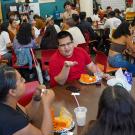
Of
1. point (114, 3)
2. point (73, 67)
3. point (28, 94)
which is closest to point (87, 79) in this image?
point (73, 67)

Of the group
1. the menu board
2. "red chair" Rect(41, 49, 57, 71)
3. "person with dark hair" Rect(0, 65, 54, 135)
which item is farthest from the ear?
the menu board

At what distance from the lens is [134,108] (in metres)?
1.49

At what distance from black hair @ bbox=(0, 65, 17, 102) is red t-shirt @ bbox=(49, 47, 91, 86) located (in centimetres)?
119

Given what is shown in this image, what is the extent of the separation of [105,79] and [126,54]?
1.95 m

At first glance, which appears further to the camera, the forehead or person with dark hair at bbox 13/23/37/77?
person with dark hair at bbox 13/23/37/77

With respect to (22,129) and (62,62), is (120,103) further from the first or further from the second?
(62,62)

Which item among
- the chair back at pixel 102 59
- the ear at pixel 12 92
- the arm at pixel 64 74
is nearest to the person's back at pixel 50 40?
the chair back at pixel 102 59

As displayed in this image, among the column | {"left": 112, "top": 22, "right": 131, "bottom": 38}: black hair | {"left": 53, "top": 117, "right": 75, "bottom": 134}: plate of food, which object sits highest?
the column

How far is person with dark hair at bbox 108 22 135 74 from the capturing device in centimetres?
471

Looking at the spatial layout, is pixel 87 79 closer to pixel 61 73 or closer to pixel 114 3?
pixel 61 73

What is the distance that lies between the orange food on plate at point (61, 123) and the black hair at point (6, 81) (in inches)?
16.0

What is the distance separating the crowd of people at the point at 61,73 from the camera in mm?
1492

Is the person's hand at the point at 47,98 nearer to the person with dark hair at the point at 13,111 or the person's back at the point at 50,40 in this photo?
the person with dark hair at the point at 13,111

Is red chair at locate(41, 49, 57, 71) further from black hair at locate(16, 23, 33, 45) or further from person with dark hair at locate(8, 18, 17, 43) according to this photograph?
person with dark hair at locate(8, 18, 17, 43)
